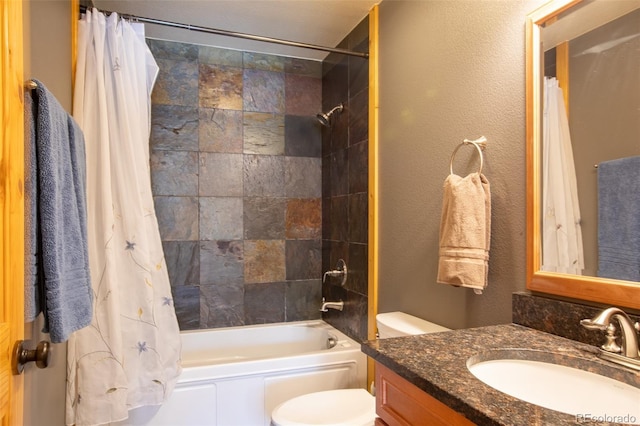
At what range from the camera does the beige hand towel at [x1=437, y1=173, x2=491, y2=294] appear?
127cm

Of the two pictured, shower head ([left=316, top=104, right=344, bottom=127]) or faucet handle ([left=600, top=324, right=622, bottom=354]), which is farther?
shower head ([left=316, top=104, right=344, bottom=127])

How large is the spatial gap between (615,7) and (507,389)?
1.06 meters

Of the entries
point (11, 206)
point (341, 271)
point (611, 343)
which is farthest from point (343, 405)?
point (11, 206)

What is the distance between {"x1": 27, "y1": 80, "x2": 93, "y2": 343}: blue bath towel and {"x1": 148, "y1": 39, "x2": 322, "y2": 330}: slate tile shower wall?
5.13 feet

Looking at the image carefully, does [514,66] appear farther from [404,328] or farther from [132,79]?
[132,79]

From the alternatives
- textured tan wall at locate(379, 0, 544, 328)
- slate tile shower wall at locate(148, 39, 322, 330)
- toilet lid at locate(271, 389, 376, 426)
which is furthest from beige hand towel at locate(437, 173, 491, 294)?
slate tile shower wall at locate(148, 39, 322, 330)

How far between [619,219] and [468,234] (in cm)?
43

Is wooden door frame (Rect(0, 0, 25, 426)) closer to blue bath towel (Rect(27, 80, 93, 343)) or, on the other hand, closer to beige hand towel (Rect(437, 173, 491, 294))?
blue bath towel (Rect(27, 80, 93, 343))

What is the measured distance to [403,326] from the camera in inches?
63.8

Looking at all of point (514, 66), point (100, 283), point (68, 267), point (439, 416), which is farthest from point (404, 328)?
point (100, 283)

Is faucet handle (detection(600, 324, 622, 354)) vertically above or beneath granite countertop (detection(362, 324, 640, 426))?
above

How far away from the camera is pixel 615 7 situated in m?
0.98

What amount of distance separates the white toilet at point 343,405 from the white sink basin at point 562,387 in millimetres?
594

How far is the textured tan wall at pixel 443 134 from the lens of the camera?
127 centimetres
